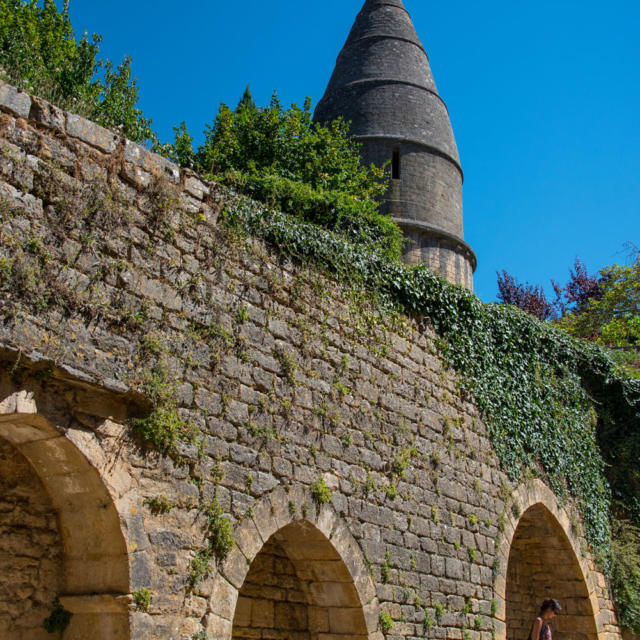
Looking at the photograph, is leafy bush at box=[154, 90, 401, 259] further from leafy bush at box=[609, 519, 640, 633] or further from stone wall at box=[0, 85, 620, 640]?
leafy bush at box=[609, 519, 640, 633]

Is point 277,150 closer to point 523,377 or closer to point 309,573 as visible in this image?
point 523,377

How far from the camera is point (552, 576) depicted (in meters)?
9.46

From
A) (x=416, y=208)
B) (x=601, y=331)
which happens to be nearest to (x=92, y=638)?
(x=416, y=208)

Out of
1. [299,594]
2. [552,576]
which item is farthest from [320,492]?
[552,576]

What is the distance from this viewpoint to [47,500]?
15.4 feet

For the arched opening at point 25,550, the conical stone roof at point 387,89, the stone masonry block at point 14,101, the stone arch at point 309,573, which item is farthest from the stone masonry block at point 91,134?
the conical stone roof at point 387,89

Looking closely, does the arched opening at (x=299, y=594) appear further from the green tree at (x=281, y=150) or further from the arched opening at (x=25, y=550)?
the green tree at (x=281, y=150)

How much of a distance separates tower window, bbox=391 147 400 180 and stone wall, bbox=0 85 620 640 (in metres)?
8.07

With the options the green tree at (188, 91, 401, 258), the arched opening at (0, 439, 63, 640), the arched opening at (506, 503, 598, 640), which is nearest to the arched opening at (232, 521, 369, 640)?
the arched opening at (0, 439, 63, 640)

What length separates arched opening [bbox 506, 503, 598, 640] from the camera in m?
9.23

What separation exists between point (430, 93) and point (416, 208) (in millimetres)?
3062

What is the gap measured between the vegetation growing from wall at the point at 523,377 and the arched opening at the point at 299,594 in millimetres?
2555

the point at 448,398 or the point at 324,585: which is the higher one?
the point at 448,398

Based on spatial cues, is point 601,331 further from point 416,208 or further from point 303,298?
point 303,298
